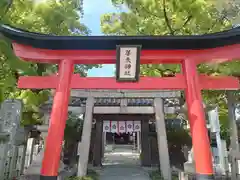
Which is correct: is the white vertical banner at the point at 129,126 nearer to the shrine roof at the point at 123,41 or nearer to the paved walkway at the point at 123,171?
the paved walkway at the point at 123,171

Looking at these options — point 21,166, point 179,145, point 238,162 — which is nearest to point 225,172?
point 238,162

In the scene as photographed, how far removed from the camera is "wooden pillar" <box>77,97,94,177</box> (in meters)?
11.7

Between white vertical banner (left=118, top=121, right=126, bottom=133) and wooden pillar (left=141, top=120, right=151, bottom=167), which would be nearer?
white vertical banner (left=118, top=121, right=126, bottom=133)

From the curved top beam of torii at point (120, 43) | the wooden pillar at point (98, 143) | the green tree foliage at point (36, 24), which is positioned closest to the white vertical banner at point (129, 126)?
the wooden pillar at point (98, 143)

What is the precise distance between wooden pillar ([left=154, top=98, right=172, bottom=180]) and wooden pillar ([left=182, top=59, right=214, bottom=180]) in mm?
5846

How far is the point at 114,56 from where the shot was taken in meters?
6.92

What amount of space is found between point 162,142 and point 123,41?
277 inches

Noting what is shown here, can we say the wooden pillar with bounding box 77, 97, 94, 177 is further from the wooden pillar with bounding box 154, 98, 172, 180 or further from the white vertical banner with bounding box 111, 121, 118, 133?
the wooden pillar with bounding box 154, 98, 172, 180

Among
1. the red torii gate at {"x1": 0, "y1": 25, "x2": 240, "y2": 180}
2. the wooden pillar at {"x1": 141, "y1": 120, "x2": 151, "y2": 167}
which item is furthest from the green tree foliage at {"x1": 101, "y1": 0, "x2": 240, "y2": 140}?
the red torii gate at {"x1": 0, "y1": 25, "x2": 240, "y2": 180}

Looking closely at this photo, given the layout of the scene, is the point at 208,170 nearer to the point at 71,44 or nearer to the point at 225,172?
the point at 71,44

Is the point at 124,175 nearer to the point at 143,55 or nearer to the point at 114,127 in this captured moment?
the point at 114,127

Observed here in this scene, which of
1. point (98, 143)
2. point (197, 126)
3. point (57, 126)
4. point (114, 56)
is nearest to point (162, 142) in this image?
point (98, 143)

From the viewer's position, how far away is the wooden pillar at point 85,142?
38.4ft

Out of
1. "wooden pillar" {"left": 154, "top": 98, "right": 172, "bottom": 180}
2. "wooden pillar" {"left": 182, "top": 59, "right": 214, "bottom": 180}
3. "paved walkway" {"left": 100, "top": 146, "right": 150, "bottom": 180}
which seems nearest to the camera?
"wooden pillar" {"left": 182, "top": 59, "right": 214, "bottom": 180}
